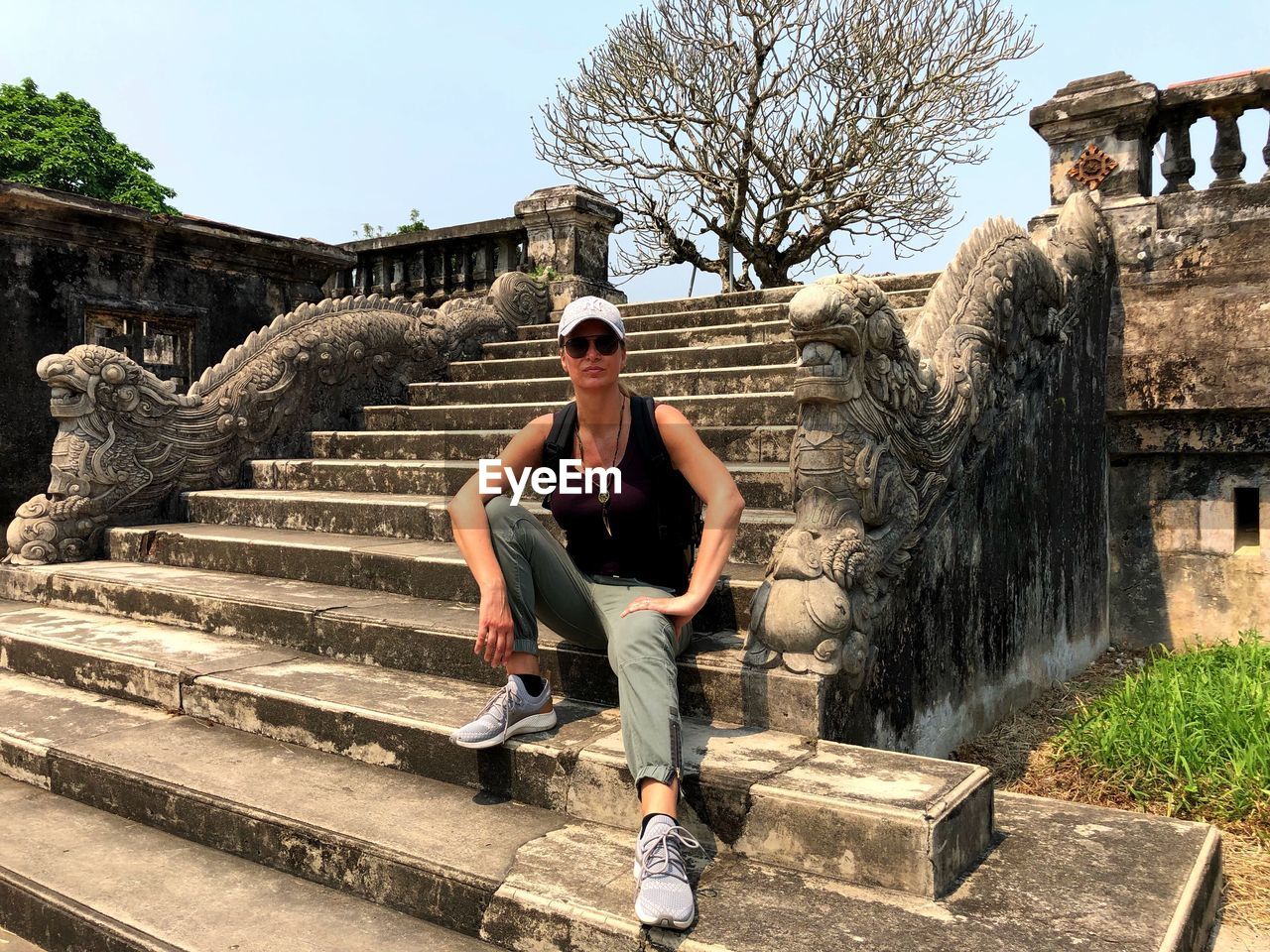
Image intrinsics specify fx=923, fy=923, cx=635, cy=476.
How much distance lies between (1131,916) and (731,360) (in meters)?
4.00

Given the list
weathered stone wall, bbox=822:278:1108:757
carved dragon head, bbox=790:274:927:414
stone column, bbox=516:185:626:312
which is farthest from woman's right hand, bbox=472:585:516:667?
stone column, bbox=516:185:626:312

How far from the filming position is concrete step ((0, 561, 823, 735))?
9.00 ft

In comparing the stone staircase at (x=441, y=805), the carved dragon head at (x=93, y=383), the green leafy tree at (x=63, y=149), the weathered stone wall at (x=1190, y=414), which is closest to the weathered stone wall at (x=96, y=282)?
the carved dragon head at (x=93, y=383)

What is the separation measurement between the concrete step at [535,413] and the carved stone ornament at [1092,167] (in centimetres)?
301

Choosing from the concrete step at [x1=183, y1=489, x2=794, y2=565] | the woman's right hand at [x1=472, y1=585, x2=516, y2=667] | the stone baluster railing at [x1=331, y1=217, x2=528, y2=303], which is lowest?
the woman's right hand at [x1=472, y1=585, x2=516, y2=667]

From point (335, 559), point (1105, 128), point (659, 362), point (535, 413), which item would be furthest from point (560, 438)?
point (1105, 128)

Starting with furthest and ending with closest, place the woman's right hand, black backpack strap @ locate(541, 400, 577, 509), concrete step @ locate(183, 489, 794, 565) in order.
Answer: concrete step @ locate(183, 489, 794, 565) < black backpack strap @ locate(541, 400, 577, 509) < the woman's right hand

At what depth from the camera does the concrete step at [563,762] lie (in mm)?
2156

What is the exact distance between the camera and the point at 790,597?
2.75 m

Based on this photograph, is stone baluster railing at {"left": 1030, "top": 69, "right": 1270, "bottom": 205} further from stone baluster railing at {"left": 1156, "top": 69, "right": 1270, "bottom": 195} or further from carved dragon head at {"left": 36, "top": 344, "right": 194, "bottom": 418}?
carved dragon head at {"left": 36, "top": 344, "right": 194, "bottom": 418}

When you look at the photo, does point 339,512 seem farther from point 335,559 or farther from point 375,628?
point 375,628

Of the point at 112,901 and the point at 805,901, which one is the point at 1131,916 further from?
the point at 112,901

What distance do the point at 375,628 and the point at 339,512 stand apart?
1.53 meters

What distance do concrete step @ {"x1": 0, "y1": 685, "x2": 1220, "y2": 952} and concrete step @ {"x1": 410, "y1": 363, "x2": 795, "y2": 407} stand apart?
2.80 m
